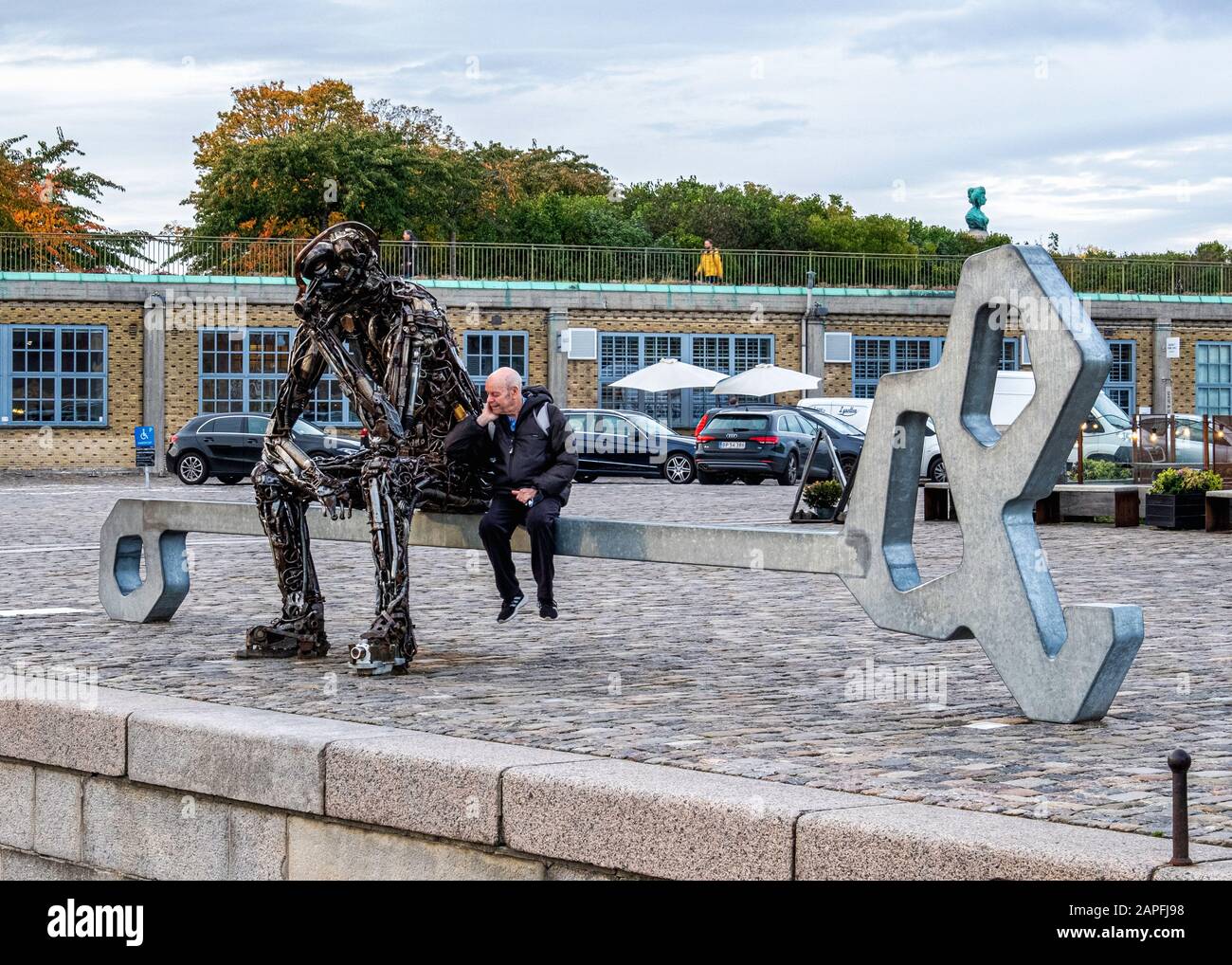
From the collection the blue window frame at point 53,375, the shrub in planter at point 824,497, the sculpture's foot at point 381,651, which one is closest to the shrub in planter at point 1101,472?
the shrub in planter at point 824,497

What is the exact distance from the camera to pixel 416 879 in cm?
536

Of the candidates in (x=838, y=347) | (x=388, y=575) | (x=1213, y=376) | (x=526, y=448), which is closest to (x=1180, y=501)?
(x=526, y=448)

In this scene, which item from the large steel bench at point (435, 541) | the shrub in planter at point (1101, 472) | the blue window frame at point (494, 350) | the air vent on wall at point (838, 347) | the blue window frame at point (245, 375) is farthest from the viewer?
the air vent on wall at point (838, 347)

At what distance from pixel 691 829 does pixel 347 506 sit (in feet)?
13.1

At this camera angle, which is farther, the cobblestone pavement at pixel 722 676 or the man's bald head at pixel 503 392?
the man's bald head at pixel 503 392

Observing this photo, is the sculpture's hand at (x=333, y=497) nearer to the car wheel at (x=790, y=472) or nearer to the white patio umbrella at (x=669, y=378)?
the car wheel at (x=790, y=472)

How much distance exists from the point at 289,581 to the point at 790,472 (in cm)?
2391

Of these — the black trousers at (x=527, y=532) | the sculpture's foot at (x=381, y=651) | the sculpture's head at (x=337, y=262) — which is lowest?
the sculpture's foot at (x=381, y=651)

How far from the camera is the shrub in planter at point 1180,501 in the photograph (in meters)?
19.2

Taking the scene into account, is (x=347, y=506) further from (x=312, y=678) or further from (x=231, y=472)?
(x=231, y=472)

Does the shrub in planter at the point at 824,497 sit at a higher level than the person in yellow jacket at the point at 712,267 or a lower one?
lower

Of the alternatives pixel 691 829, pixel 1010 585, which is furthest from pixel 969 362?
pixel 691 829

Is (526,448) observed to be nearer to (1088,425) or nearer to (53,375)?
(1088,425)
